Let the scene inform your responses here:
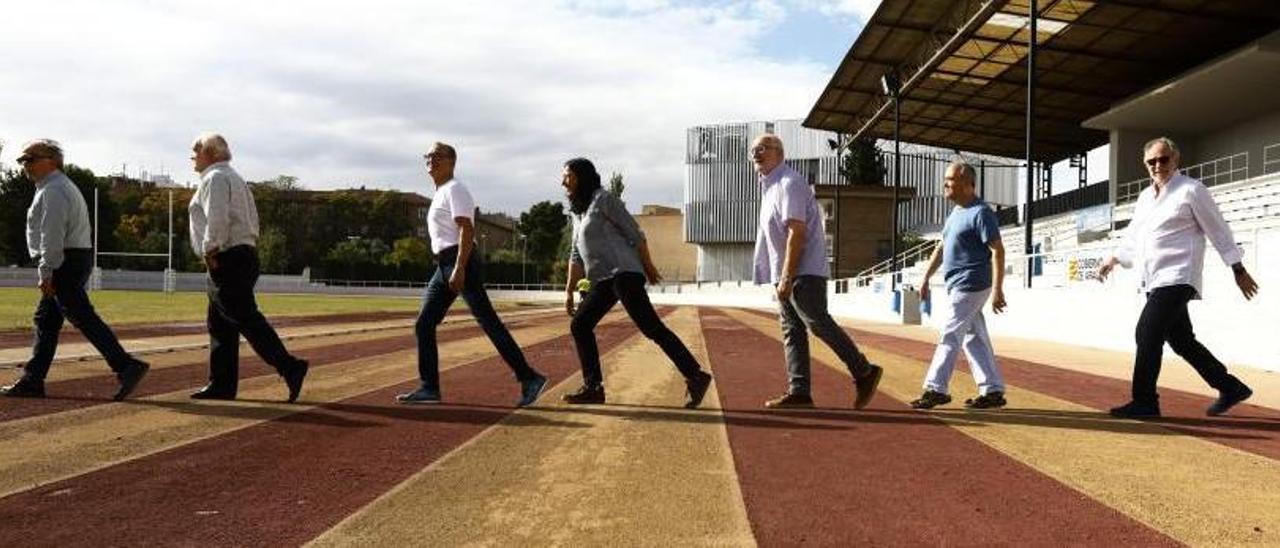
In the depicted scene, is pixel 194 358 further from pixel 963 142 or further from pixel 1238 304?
pixel 963 142

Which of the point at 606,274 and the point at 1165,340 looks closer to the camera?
the point at 1165,340

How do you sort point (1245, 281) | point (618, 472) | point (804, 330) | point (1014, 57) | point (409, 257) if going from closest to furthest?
point (618, 472)
point (1245, 281)
point (804, 330)
point (1014, 57)
point (409, 257)

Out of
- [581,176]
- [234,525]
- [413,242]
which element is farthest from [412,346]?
[413,242]

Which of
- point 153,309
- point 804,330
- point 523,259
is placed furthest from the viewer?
point 523,259

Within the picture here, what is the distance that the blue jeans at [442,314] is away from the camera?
5.72m

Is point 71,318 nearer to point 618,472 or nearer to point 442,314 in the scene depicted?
point 442,314

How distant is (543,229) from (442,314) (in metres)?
96.8

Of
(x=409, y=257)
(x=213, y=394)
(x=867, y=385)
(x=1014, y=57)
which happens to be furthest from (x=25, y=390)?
(x=409, y=257)

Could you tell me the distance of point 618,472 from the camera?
3629 millimetres

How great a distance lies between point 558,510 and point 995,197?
7631 centimetres

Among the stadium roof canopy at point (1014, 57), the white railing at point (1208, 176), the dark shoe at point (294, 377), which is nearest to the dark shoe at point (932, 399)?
the dark shoe at point (294, 377)

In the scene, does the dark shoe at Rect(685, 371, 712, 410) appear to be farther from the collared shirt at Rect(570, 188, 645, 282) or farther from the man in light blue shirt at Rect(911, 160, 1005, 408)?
the man in light blue shirt at Rect(911, 160, 1005, 408)

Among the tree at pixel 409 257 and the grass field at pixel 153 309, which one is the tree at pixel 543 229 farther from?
the grass field at pixel 153 309

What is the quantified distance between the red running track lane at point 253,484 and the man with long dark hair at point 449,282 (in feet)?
1.38
